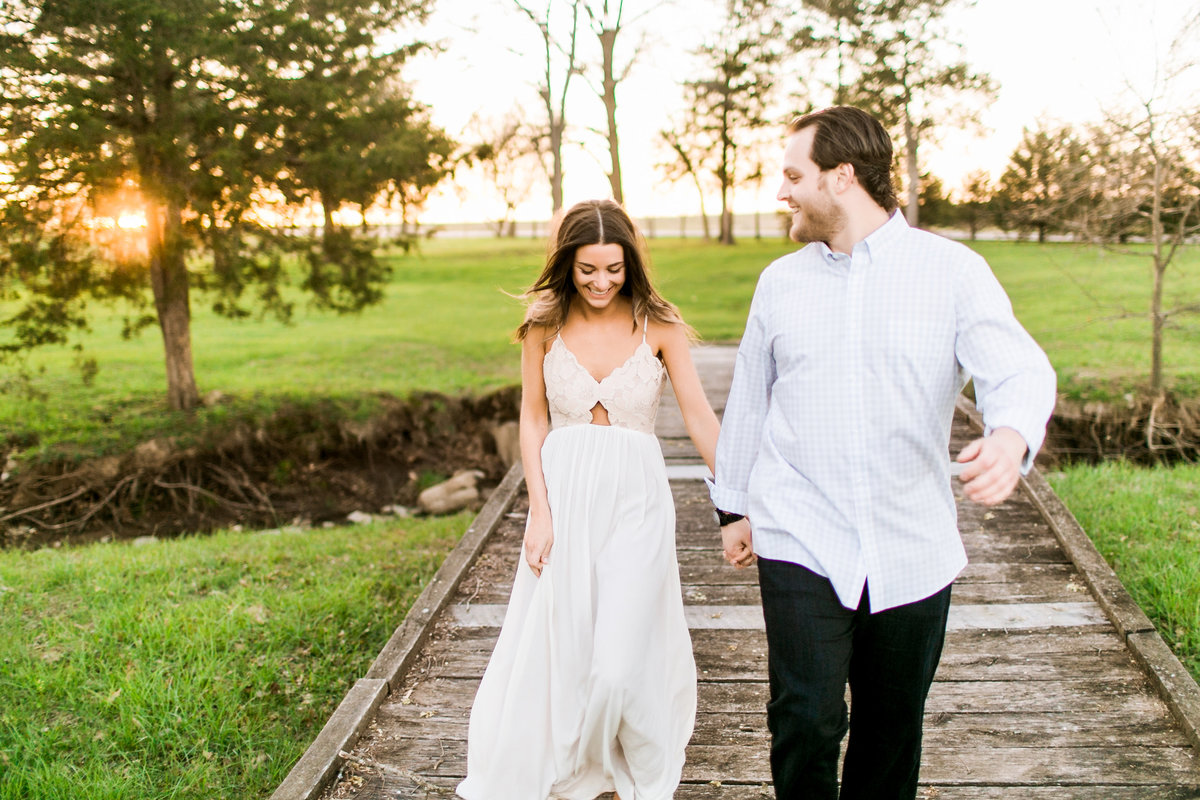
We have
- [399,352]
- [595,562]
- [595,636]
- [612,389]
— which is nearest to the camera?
[595,636]

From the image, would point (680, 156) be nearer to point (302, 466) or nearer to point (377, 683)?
point (302, 466)

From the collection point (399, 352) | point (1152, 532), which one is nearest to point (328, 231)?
point (399, 352)

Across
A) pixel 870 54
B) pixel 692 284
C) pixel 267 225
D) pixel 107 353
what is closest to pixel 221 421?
pixel 267 225

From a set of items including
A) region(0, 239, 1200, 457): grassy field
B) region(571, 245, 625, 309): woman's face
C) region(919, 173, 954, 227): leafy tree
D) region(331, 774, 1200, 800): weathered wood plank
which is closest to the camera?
region(571, 245, 625, 309): woman's face

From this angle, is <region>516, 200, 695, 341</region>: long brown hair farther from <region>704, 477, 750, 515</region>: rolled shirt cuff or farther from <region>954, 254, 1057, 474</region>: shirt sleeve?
<region>954, 254, 1057, 474</region>: shirt sleeve

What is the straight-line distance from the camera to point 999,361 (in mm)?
2256

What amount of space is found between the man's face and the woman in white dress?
2.59ft

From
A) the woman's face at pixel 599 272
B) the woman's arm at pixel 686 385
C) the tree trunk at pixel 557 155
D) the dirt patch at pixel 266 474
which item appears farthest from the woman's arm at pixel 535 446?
the tree trunk at pixel 557 155

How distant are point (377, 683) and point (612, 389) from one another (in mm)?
1969

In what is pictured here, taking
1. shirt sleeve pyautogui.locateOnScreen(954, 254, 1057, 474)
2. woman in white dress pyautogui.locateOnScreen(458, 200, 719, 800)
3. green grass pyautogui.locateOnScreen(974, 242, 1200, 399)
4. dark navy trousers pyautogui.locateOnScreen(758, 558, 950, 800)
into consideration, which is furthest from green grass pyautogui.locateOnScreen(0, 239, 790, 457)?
green grass pyautogui.locateOnScreen(974, 242, 1200, 399)

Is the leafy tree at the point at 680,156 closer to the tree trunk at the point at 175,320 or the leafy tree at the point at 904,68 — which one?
the leafy tree at the point at 904,68

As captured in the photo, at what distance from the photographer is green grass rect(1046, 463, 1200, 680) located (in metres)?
4.64

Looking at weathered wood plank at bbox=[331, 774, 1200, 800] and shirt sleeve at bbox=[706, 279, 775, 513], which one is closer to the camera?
shirt sleeve at bbox=[706, 279, 775, 513]

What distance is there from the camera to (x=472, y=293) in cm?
2958
